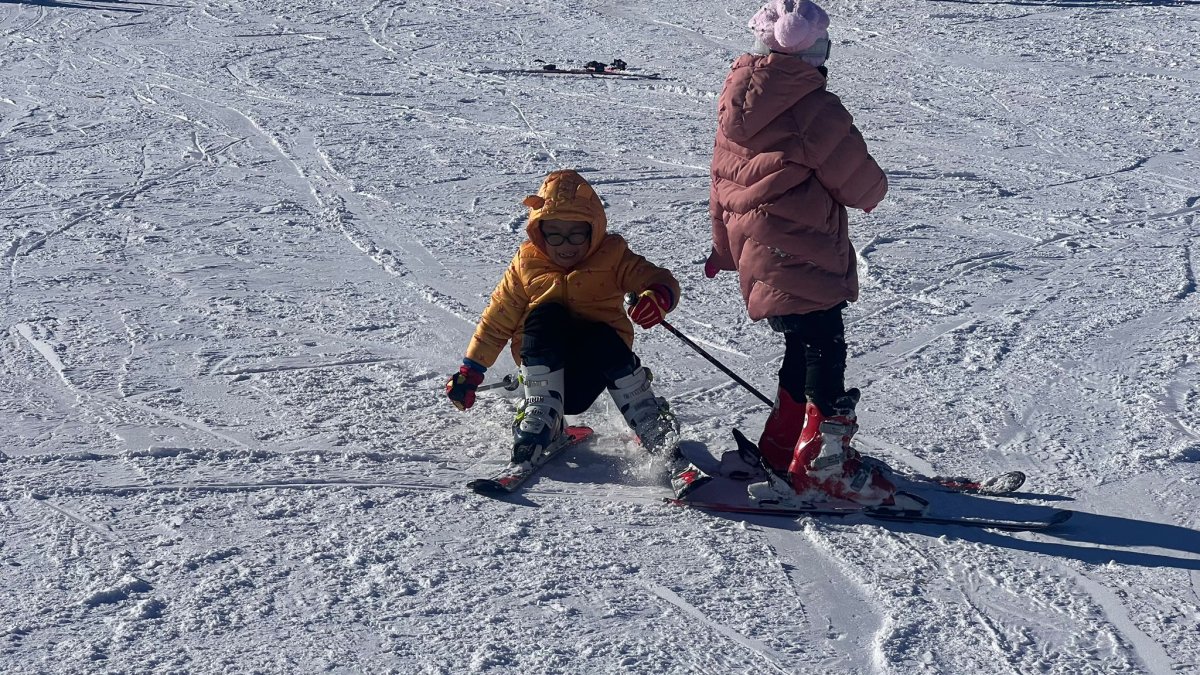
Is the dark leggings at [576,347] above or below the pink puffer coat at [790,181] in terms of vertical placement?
below

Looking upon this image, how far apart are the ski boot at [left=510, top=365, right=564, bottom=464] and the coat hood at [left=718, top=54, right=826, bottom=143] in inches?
41.2

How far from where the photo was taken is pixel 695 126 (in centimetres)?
942

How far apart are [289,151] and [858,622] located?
20.9 ft

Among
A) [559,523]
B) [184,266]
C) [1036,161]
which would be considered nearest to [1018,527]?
[559,523]

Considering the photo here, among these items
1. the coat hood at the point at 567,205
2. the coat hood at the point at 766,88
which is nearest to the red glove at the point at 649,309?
the coat hood at the point at 567,205

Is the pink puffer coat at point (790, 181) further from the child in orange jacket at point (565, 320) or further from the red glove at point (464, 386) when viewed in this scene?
the red glove at point (464, 386)

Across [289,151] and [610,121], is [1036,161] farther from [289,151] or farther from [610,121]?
[289,151]

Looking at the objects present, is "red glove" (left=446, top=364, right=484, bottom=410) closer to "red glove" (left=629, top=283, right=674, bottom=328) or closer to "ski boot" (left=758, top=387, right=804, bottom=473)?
"red glove" (left=629, top=283, right=674, bottom=328)

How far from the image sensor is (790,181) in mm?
3727

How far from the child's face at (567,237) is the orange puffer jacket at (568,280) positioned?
0.08ft

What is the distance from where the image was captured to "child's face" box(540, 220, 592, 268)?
4160mm

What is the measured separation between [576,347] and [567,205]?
0.49m

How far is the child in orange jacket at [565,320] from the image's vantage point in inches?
164

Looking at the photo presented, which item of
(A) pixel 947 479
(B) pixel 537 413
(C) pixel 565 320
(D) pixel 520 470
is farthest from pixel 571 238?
(A) pixel 947 479
